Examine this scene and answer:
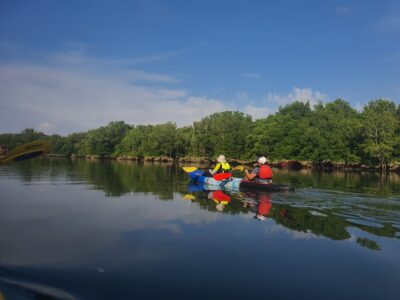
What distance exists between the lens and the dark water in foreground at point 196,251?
16.4 feet

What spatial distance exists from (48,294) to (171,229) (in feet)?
14.2

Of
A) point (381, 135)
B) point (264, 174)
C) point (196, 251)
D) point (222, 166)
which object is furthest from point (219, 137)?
point (196, 251)

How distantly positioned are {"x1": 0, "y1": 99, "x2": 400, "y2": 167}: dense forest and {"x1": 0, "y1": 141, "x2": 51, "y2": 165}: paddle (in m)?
41.7

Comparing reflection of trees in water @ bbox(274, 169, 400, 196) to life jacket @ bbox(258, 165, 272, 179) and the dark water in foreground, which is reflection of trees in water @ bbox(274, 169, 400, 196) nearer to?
life jacket @ bbox(258, 165, 272, 179)

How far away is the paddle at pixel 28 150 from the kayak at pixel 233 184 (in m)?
11.8

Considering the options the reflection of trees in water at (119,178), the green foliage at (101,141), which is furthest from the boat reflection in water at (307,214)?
the green foliage at (101,141)

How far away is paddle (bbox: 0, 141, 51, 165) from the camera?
570 centimetres

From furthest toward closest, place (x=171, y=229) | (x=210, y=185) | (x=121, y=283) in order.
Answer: (x=210, y=185)
(x=171, y=229)
(x=121, y=283)

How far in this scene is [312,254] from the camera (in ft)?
22.6

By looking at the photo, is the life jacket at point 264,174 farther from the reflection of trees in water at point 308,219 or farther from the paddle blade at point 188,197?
the paddle blade at point 188,197

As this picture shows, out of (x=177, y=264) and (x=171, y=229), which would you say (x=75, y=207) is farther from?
(x=177, y=264)

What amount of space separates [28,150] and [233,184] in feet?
43.6

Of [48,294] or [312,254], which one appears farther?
[312,254]

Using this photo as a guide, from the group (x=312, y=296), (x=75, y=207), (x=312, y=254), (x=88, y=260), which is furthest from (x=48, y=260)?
(x=75, y=207)
